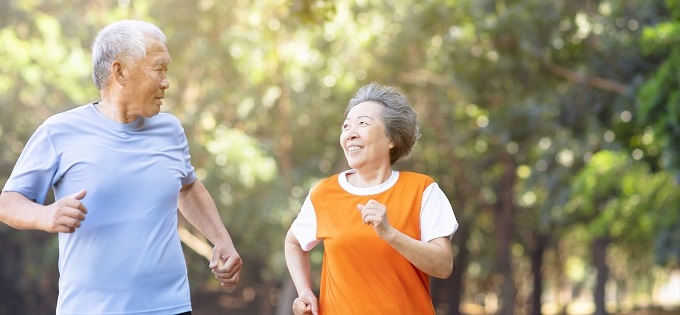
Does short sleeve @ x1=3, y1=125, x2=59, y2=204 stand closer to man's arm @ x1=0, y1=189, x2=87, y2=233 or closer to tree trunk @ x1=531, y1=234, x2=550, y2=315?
man's arm @ x1=0, y1=189, x2=87, y2=233

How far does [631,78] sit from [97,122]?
50.0 feet

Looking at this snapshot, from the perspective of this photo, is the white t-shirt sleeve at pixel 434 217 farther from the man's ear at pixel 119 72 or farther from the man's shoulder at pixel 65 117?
the man's shoulder at pixel 65 117

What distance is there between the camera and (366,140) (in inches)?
170

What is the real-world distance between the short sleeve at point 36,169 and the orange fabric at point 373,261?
1.04 m

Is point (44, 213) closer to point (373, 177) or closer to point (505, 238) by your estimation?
point (373, 177)

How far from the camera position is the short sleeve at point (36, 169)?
386 centimetres

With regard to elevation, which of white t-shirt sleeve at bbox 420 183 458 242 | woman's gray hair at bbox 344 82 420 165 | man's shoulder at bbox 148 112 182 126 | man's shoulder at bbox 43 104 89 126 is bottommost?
white t-shirt sleeve at bbox 420 183 458 242

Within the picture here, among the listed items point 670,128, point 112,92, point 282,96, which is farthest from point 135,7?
point 112,92

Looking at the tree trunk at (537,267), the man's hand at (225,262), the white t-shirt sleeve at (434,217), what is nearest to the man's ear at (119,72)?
the man's hand at (225,262)

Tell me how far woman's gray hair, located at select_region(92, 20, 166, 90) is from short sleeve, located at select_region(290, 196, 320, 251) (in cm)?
89

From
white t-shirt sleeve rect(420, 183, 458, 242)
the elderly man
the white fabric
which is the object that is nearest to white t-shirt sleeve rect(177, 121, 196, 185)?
the elderly man

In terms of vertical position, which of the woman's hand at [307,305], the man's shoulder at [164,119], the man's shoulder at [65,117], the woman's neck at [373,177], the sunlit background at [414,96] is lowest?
the woman's hand at [307,305]

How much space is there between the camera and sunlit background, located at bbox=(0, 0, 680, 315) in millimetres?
18969

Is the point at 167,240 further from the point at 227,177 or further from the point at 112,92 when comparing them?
the point at 227,177
